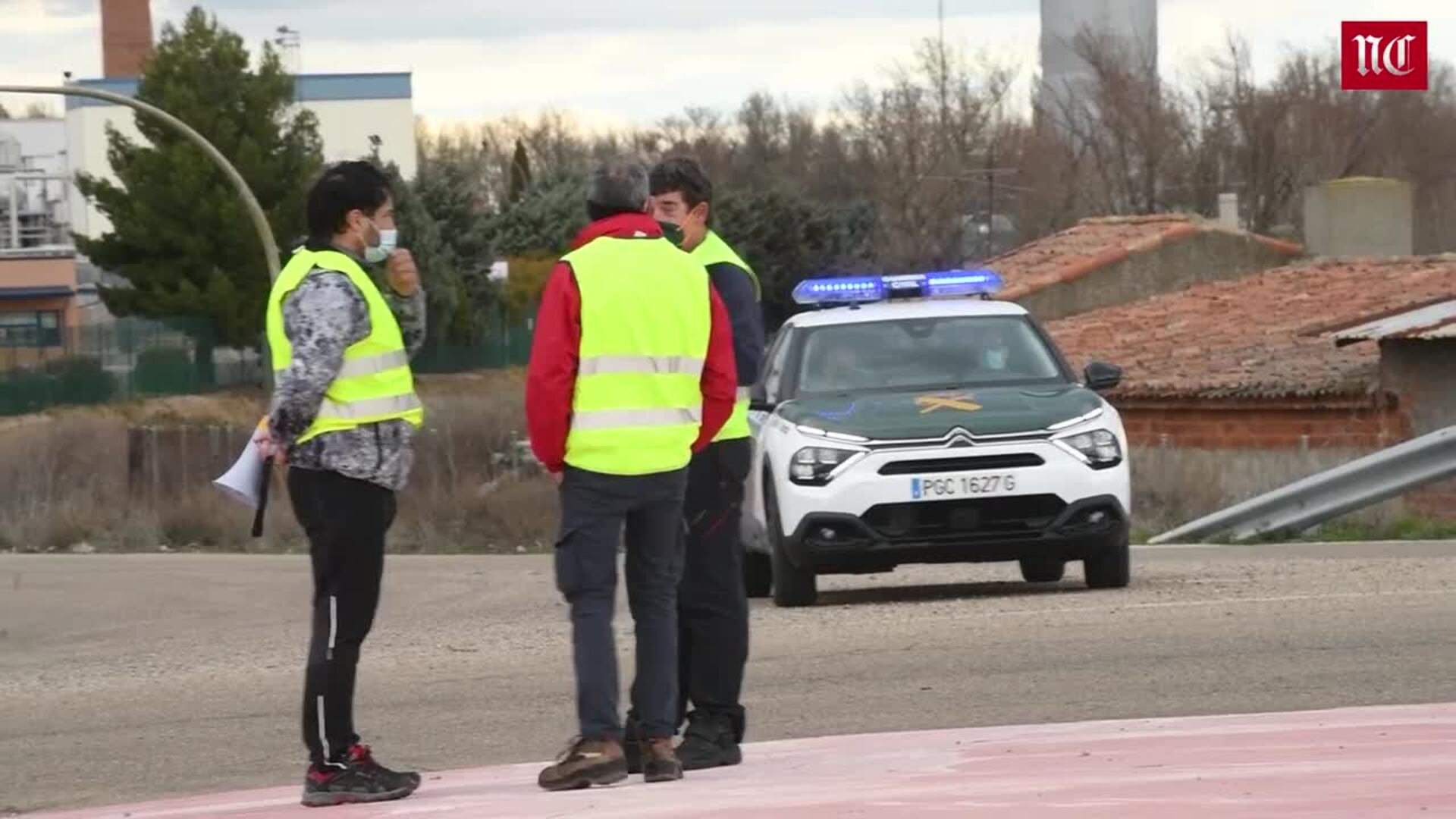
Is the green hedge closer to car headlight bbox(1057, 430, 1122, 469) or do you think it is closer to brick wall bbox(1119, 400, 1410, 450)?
brick wall bbox(1119, 400, 1410, 450)

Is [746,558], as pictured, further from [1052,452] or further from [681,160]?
[681,160]

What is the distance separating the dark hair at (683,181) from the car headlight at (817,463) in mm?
5244

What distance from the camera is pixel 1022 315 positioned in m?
15.0

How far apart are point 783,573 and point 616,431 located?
6830 millimetres

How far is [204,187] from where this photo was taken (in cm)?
7188

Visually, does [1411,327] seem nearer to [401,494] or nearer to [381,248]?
[401,494]

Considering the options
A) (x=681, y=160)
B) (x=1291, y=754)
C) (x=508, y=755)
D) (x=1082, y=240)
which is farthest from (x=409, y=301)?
(x=1082, y=240)

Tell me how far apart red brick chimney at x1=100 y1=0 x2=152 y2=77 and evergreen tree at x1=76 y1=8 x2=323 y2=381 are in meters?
34.8

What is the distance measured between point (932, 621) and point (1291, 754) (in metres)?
5.48

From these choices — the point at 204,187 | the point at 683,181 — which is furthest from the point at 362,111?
the point at 683,181

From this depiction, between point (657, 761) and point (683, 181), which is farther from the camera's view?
point (683, 181)

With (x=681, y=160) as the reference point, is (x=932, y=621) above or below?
below

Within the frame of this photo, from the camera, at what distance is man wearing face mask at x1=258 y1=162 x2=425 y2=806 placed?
739 cm

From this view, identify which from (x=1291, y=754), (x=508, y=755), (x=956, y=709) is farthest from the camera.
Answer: (x=956, y=709)
